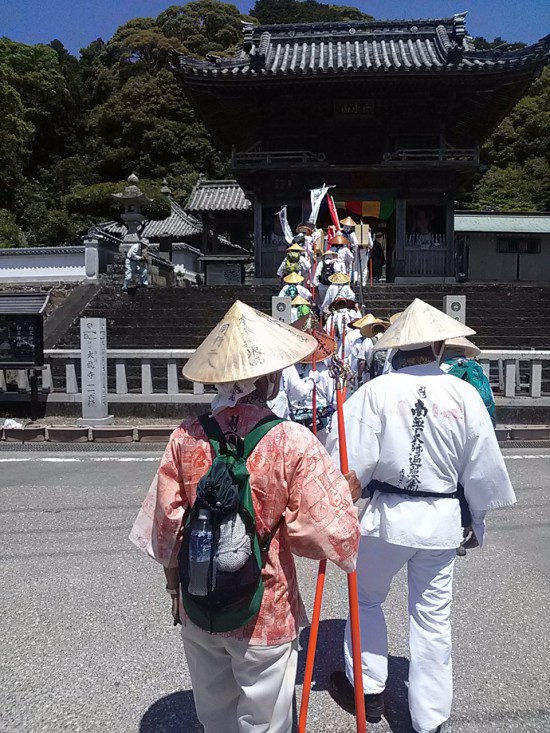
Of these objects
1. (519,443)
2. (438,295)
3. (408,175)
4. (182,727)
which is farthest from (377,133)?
(182,727)

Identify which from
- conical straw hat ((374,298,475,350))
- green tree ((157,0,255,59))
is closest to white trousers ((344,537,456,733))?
conical straw hat ((374,298,475,350))

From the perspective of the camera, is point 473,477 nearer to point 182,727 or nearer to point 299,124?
point 182,727

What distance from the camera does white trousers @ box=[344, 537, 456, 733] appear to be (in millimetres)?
2346

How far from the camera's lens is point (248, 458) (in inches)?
70.6

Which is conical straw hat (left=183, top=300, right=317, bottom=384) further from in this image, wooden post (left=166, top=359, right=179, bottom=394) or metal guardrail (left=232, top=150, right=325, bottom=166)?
metal guardrail (left=232, top=150, right=325, bottom=166)

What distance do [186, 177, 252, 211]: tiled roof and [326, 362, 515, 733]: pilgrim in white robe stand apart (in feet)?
76.4

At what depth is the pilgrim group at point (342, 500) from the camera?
184 cm

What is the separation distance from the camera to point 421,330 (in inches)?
101

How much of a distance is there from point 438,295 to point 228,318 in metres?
12.7

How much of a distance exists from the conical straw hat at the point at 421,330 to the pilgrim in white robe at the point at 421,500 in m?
0.15

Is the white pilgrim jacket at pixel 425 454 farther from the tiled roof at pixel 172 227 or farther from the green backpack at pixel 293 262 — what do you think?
the tiled roof at pixel 172 227

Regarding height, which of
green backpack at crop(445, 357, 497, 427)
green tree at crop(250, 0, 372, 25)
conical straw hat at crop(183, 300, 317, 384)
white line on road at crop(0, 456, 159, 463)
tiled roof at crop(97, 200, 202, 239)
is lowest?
white line on road at crop(0, 456, 159, 463)

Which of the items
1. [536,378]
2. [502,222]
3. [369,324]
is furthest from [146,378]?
[502,222]

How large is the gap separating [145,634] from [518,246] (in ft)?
65.4
